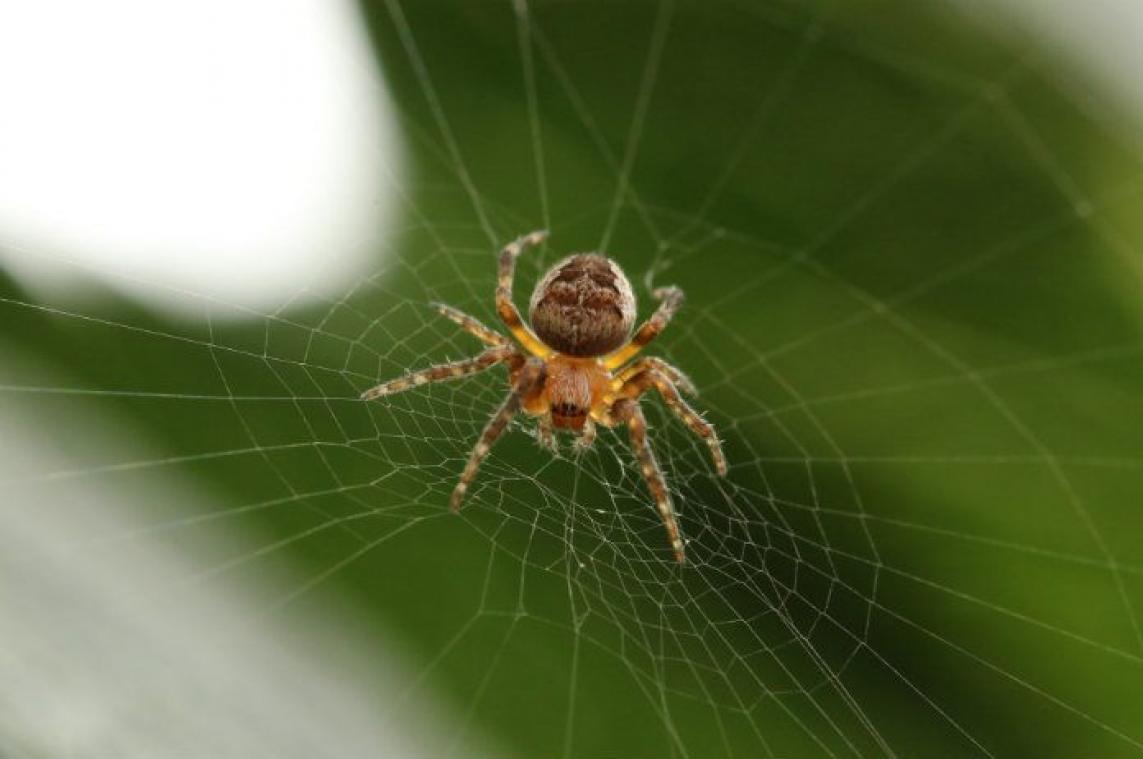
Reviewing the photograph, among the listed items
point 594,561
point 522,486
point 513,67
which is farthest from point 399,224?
point 594,561

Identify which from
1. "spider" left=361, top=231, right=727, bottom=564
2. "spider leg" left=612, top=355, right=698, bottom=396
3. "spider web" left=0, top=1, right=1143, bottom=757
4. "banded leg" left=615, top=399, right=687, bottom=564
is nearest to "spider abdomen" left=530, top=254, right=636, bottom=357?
"spider" left=361, top=231, right=727, bottom=564

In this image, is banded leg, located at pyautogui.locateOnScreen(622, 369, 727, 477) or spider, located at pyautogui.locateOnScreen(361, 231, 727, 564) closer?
banded leg, located at pyautogui.locateOnScreen(622, 369, 727, 477)

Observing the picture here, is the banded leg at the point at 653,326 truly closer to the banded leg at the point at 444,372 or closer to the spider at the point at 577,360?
the spider at the point at 577,360

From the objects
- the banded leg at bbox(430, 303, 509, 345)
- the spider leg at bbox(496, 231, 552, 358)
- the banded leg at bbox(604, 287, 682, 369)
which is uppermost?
the banded leg at bbox(604, 287, 682, 369)

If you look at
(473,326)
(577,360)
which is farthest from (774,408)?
(577,360)

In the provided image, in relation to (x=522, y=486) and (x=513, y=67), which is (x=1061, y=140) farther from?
(x=522, y=486)

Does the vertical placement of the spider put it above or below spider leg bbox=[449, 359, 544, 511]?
above

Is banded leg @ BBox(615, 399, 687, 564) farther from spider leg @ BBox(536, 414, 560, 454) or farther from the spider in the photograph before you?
spider leg @ BBox(536, 414, 560, 454)
